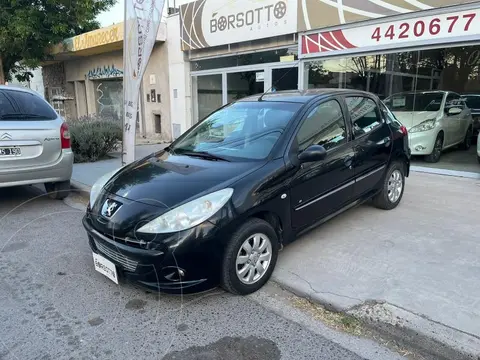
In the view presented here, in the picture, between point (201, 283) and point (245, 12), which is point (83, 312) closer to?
point (201, 283)

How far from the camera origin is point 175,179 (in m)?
3.15

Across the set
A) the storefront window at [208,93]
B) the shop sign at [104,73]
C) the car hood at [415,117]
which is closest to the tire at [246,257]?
the car hood at [415,117]

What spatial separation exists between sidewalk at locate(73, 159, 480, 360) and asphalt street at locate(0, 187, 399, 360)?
1.00 feet

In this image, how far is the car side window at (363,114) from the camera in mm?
4289

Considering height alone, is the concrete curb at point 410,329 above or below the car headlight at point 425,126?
below

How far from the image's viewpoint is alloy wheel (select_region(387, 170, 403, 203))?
4965mm

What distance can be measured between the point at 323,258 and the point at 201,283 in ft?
4.61

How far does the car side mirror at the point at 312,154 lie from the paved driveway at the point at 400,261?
3.35 ft

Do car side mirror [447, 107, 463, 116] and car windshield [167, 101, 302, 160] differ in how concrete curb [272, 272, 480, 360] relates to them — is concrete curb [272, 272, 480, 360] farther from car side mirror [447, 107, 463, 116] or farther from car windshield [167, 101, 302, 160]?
car side mirror [447, 107, 463, 116]

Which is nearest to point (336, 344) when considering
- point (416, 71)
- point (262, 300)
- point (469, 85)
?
point (262, 300)

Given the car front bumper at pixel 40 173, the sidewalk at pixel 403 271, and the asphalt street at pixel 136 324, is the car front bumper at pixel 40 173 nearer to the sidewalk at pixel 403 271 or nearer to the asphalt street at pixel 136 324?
the asphalt street at pixel 136 324

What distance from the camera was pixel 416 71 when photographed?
27.6 ft

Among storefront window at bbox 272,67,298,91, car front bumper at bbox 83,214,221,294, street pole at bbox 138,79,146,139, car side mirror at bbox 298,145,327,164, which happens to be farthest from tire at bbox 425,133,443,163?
street pole at bbox 138,79,146,139

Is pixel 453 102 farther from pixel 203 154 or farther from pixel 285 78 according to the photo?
pixel 203 154
